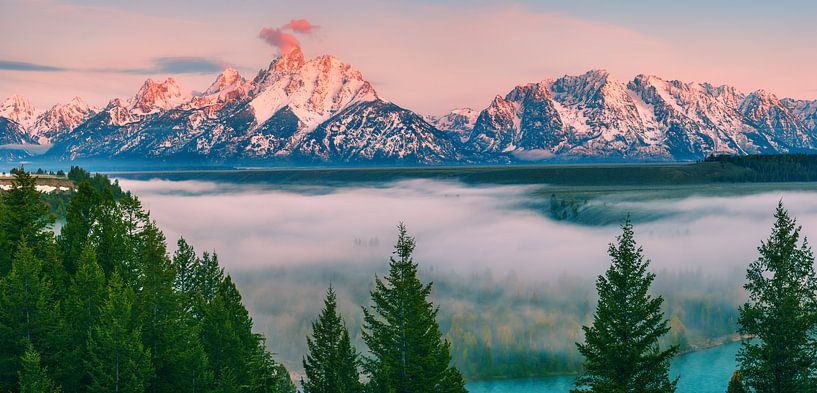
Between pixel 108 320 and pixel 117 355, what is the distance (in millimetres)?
3200

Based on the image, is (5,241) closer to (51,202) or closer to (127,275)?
(127,275)

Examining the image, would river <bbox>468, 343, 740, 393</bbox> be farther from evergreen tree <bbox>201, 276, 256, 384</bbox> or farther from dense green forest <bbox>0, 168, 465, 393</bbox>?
evergreen tree <bbox>201, 276, 256, 384</bbox>

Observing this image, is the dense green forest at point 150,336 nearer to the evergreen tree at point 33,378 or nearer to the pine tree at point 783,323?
the evergreen tree at point 33,378

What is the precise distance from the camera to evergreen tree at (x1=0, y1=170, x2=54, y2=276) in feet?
218

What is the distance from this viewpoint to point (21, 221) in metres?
69.4

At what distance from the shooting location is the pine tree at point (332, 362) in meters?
58.2

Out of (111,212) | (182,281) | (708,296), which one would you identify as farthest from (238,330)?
(708,296)

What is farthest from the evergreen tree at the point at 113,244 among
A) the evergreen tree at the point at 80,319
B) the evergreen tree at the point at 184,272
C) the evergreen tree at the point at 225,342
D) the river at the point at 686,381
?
the river at the point at 686,381

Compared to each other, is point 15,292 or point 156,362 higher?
point 15,292

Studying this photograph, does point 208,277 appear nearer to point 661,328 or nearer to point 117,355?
point 117,355

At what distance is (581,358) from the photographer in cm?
13838

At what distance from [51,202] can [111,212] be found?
447 ft

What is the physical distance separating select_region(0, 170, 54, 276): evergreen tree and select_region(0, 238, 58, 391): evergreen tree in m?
14.2

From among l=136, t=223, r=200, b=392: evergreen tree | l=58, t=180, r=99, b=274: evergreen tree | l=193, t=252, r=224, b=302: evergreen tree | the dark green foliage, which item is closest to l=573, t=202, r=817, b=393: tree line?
the dark green foliage
